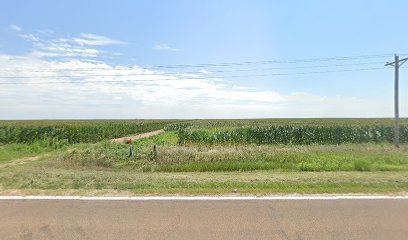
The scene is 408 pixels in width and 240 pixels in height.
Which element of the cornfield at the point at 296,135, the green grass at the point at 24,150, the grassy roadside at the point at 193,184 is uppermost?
the cornfield at the point at 296,135

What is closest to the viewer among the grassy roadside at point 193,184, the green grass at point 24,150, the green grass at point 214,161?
the grassy roadside at point 193,184

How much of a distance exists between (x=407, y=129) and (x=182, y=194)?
28.2 m

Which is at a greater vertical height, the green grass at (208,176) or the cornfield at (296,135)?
the cornfield at (296,135)
